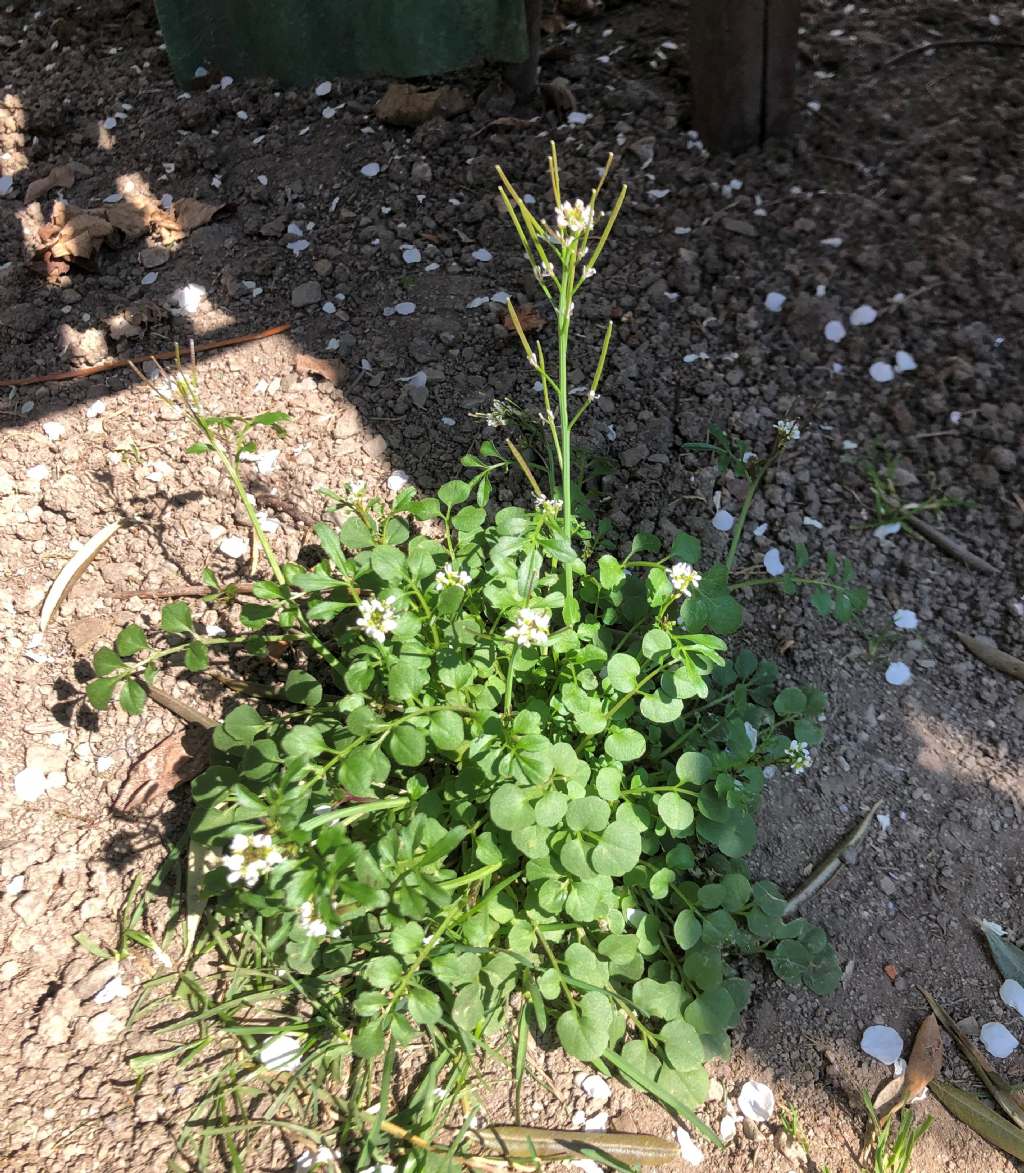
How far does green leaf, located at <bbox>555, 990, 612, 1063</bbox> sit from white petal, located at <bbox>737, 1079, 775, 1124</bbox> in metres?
0.30

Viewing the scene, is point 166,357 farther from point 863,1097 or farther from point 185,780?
point 863,1097

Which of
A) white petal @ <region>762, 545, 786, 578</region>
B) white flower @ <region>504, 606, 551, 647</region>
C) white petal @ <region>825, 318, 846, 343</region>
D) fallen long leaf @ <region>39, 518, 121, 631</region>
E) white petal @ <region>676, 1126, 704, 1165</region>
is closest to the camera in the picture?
white flower @ <region>504, 606, 551, 647</region>

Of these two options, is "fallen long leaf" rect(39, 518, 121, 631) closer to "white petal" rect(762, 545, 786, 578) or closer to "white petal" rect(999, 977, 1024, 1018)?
"white petal" rect(762, 545, 786, 578)

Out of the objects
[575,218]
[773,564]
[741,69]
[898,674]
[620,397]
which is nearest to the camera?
[575,218]

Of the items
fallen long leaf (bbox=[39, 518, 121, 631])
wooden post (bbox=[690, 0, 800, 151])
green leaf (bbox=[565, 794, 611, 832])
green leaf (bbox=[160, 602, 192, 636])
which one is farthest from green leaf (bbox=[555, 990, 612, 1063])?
wooden post (bbox=[690, 0, 800, 151])

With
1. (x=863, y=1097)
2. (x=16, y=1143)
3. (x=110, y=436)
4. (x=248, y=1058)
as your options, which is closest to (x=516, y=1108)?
(x=248, y=1058)

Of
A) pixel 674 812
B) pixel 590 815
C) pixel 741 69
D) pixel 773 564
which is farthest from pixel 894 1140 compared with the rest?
pixel 741 69

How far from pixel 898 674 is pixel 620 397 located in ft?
2.98

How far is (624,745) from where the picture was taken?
1511 mm

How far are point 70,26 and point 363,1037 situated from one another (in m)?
3.47

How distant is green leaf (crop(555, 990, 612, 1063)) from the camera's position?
4.80ft

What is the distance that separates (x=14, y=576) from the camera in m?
2.11

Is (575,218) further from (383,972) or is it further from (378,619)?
(383,972)

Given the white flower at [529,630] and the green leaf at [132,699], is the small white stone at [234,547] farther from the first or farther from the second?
the white flower at [529,630]
